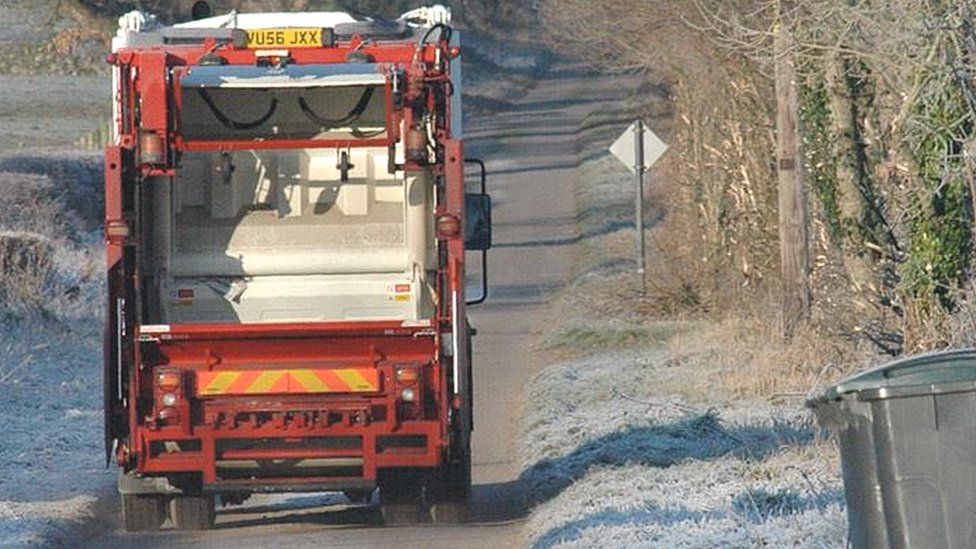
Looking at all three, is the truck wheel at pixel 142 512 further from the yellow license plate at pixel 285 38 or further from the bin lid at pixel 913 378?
the bin lid at pixel 913 378

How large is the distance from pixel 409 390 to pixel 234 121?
2383 millimetres

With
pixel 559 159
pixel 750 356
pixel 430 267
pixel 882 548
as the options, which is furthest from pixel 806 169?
pixel 559 159

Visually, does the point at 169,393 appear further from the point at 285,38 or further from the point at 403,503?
the point at 285,38

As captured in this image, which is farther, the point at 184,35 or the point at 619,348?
the point at 619,348

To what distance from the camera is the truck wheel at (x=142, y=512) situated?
550 inches

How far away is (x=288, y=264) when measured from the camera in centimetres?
1441

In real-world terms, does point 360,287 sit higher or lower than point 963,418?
higher

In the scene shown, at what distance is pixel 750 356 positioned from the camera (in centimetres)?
2038

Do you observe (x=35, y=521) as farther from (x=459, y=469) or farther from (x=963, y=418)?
(x=963, y=418)

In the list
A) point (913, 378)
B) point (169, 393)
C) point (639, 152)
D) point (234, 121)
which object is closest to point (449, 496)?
point (169, 393)

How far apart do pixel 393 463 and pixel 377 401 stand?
Answer: 403 mm

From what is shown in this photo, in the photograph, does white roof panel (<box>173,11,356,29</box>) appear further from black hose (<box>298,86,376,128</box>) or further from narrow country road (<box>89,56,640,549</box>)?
narrow country road (<box>89,56,640,549</box>)

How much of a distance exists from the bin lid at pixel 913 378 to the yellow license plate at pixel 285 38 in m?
6.25

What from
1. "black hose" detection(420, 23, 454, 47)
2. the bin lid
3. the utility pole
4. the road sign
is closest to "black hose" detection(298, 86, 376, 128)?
"black hose" detection(420, 23, 454, 47)
